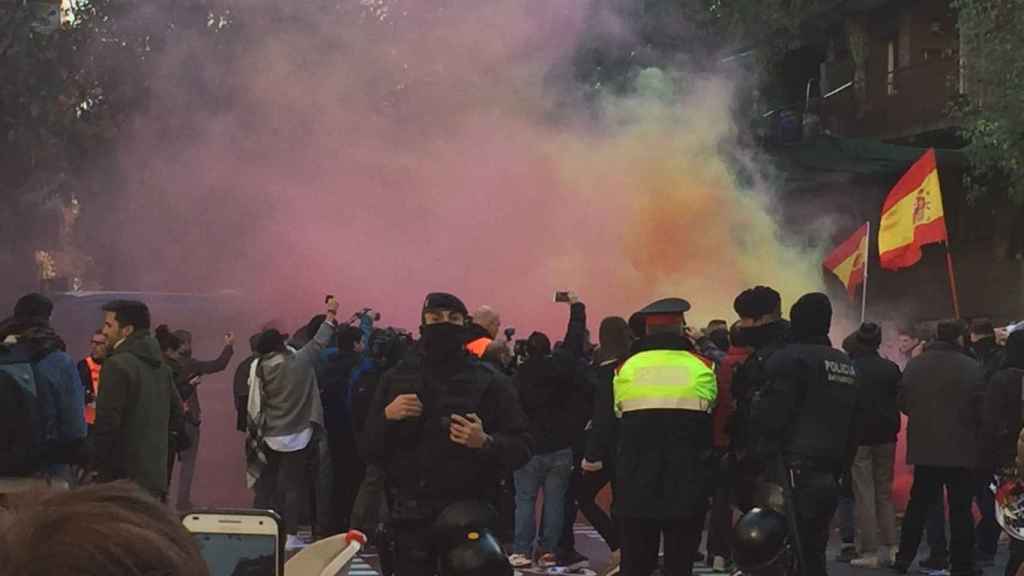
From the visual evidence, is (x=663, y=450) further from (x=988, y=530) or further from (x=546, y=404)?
(x=988, y=530)

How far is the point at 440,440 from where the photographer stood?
6.07 m

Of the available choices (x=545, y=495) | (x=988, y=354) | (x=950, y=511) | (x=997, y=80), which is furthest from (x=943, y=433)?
(x=997, y=80)

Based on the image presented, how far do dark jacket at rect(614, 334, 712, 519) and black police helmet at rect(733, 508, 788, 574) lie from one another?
25cm

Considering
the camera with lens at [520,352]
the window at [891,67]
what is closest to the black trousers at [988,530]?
the camera with lens at [520,352]

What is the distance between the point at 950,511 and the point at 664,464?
12.9ft

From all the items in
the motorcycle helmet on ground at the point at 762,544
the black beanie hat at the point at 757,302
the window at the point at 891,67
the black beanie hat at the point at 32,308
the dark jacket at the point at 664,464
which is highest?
the window at the point at 891,67

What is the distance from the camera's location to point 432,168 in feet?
71.3

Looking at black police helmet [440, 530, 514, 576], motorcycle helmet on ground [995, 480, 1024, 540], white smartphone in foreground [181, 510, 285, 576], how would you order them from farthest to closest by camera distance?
motorcycle helmet on ground [995, 480, 1024, 540] → black police helmet [440, 530, 514, 576] → white smartphone in foreground [181, 510, 285, 576]

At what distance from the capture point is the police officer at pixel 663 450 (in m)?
7.02

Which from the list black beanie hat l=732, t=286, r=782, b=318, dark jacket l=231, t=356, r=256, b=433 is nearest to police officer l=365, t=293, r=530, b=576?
black beanie hat l=732, t=286, r=782, b=318

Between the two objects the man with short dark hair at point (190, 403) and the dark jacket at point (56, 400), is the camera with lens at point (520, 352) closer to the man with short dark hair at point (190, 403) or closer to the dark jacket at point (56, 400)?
the man with short dark hair at point (190, 403)

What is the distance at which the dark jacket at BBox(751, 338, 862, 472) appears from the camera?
712 cm

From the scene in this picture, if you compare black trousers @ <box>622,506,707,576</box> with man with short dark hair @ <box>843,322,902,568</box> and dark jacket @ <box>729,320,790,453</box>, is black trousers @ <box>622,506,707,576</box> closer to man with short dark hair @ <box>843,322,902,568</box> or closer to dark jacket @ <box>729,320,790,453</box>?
dark jacket @ <box>729,320,790,453</box>

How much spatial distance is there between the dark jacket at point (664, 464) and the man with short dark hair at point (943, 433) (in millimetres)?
3665
